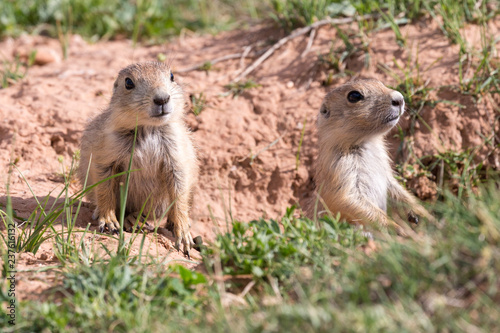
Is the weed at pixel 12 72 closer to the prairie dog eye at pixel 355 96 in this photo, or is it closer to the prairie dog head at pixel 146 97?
the prairie dog head at pixel 146 97

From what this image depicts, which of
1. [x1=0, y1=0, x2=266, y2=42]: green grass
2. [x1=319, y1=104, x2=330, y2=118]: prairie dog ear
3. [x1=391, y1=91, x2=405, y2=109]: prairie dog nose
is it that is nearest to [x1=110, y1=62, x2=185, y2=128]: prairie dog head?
[x1=319, y1=104, x2=330, y2=118]: prairie dog ear

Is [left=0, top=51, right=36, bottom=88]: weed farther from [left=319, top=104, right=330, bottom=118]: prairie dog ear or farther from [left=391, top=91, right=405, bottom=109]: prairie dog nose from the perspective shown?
[left=391, top=91, right=405, bottom=109]: prairie dog nose

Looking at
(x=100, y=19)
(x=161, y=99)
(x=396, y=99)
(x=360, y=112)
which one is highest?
(x=100, y=19)

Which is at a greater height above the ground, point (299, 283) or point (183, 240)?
point (299, 283)

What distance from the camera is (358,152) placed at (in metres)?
5.73

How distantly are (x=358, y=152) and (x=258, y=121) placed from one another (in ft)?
6.13

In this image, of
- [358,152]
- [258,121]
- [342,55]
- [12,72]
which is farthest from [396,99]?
[12,72]

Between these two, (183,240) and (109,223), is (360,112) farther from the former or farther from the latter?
(109,223)

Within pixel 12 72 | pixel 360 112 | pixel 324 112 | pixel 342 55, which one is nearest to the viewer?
pixel 360 112

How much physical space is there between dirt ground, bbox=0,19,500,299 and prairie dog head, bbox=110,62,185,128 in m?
1.16

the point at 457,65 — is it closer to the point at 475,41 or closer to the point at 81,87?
the point at 475,41

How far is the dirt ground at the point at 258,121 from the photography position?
261 inches

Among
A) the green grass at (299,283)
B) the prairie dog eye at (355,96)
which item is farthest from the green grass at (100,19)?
the green grass at (299,283)

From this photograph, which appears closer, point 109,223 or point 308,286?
point 308,286
